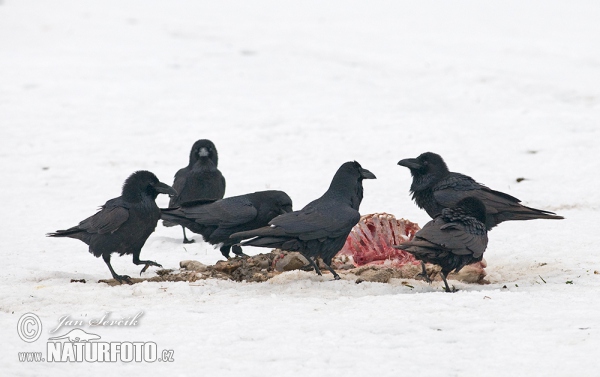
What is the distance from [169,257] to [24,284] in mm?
2133

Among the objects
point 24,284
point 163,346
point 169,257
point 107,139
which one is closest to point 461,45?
point 107,139

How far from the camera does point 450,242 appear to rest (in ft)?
23.7

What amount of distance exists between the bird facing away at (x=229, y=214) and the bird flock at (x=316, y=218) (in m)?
0.01

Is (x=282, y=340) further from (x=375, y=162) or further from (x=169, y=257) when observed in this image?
(x=375, y=162)

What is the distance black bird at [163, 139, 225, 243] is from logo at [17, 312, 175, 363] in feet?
17.3

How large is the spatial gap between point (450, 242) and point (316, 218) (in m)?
1.39

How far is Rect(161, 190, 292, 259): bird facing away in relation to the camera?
876 cm

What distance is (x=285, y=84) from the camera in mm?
19297

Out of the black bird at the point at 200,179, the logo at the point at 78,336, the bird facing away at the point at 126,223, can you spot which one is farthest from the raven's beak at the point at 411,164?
the logo at the point at 78,336

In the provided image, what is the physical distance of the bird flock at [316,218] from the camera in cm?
741

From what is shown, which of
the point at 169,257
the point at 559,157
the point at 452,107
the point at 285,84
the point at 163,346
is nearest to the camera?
the point at 163,346

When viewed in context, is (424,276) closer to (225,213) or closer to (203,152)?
(225,213)
